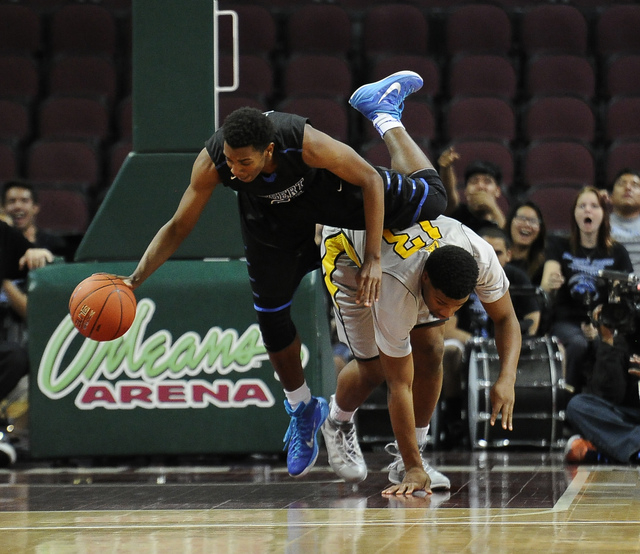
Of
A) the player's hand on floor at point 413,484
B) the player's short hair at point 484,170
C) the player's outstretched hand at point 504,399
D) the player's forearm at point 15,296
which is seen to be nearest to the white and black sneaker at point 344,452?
the player's hand on floor at point 413,484

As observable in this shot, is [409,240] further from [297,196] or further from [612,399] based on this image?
[612,399]

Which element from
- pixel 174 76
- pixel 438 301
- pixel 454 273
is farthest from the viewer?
pixel 174 76

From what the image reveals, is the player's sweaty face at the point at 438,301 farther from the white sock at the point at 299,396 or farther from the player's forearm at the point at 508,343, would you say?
the white sock at the point at 299,396

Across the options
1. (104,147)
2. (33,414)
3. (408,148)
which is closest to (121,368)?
(33,414)

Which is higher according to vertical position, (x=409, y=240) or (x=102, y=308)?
(x=409, y=240)

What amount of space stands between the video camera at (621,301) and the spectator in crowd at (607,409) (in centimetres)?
4

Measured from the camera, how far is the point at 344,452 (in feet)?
15.5

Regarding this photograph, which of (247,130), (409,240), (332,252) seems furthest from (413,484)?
(247,130)

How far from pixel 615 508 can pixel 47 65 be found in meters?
7.74

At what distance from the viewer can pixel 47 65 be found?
10086 mm

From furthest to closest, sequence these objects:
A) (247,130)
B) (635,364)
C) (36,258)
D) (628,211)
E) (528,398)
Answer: (628,211)
(528,398)
(36,258)
(635,364)
(247,130)

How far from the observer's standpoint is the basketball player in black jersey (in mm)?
4051

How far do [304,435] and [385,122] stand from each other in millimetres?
1466

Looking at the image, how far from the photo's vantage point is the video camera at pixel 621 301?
5.36m
